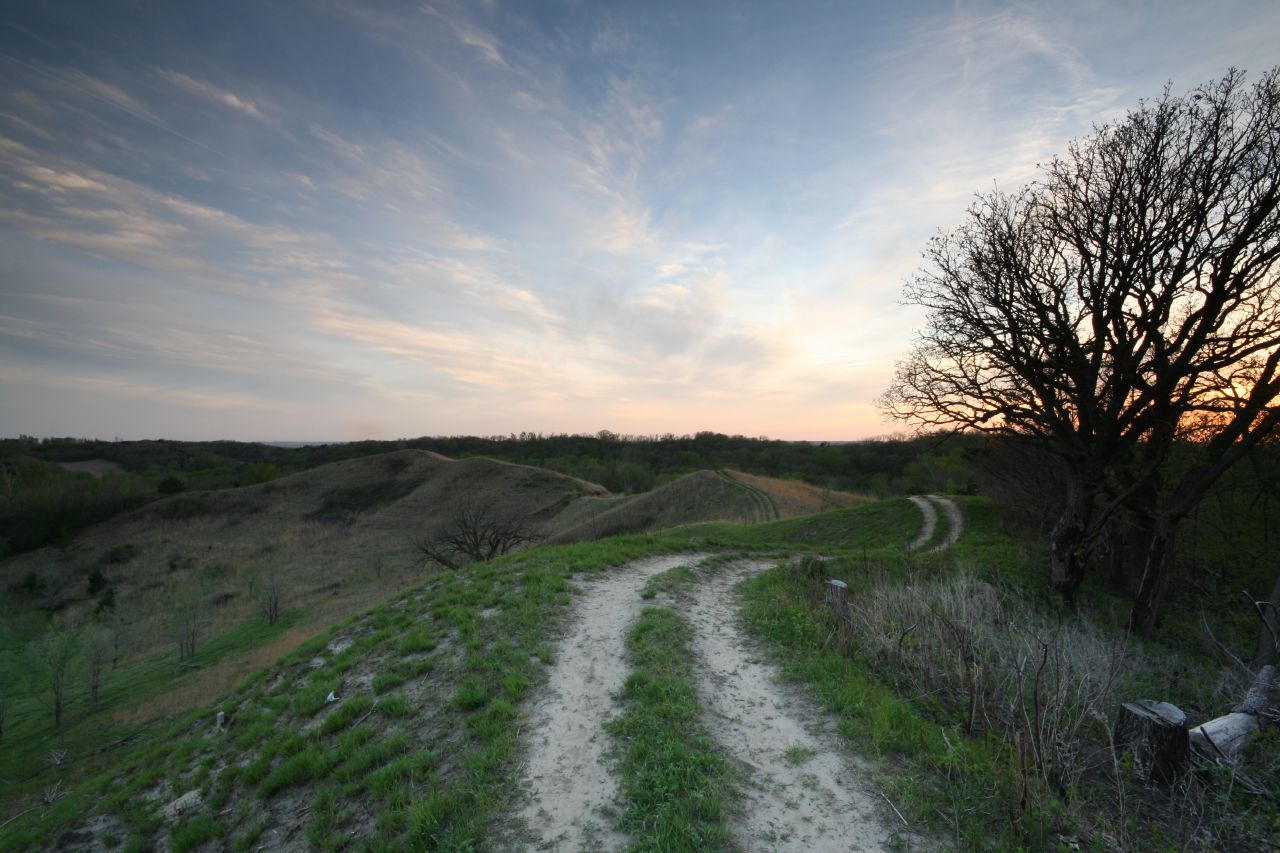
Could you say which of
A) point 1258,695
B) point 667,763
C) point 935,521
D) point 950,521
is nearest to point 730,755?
Answer: point 667,763

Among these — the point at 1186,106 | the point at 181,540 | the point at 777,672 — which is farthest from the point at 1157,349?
the point at 181,540

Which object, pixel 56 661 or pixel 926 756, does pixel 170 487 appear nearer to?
pixel 56 661

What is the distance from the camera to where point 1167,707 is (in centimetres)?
506

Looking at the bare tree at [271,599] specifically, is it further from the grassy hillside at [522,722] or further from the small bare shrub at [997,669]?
the small bare shrub at [997,669]

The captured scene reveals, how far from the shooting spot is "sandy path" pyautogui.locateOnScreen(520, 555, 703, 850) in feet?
15.3

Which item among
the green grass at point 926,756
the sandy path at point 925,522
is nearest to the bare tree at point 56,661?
the green grass at point 926,756

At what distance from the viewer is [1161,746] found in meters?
4.84

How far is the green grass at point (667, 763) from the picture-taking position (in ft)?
14.6

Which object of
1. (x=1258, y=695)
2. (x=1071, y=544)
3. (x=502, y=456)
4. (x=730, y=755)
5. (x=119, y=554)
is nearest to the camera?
(x=730, y=755)

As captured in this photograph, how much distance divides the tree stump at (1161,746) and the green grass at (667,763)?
384 centimetres

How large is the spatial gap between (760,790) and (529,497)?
5263 cm

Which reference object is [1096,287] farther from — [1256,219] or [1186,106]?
[1186,106]

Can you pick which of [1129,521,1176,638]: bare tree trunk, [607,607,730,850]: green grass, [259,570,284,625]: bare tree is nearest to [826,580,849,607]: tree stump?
[607,607,730,850]: green grass

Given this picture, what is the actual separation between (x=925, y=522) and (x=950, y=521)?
1.13m
